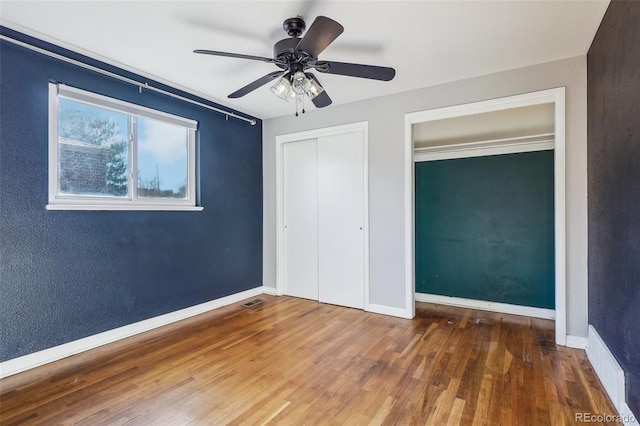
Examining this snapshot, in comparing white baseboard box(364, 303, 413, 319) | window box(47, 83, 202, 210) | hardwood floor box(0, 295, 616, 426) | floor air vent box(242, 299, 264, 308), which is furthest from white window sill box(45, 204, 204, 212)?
white baseboard box(364, 303, 413, 319)

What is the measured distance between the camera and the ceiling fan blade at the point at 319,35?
167 centimetres

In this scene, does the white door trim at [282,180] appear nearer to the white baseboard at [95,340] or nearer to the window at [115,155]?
the white baseboard at [95,340]

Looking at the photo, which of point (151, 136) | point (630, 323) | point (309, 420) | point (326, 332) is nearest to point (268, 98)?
point (151, 136)

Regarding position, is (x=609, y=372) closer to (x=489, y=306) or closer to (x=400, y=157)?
(x=489, y=306)

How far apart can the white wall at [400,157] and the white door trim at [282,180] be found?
56 mm

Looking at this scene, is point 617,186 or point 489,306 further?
point 489,306

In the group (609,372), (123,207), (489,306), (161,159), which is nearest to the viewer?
(609,372)

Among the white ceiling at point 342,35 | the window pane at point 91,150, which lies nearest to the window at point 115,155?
the window pane at point 91,150

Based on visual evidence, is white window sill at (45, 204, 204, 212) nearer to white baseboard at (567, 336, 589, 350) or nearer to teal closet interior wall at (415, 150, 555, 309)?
teal closet interior wall at (415, 150, 555, 309)

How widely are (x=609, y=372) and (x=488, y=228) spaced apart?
6.76 feet

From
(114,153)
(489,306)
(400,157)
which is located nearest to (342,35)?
(400,157)

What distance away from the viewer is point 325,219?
13.2 feet

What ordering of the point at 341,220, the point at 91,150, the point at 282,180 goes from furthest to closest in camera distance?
1. the point at 282,180
2. the point at 341,220
3. the point at 91,150

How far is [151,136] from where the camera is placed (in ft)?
10.4
